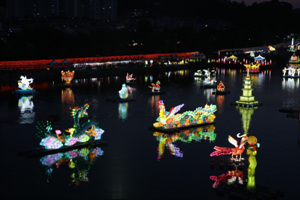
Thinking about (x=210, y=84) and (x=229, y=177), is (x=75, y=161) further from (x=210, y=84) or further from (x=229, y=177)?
(x=210, y=84)

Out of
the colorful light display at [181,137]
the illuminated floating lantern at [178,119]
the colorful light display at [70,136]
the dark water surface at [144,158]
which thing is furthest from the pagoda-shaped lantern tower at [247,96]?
the colorful light display at [70,136]

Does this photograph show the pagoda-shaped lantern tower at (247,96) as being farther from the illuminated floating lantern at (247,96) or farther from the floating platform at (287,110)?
the floating platform at (287,110)

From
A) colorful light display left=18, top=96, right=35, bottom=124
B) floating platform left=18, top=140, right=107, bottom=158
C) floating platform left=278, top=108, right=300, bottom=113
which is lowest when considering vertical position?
floating platform left=18, top=140, right=107, bottom=158

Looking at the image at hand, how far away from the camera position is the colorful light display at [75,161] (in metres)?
23.5

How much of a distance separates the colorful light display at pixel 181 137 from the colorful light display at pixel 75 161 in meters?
4.01

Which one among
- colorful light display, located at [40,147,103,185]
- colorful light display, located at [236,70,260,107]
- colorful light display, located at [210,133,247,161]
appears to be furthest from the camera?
colorful light display, located at [236,70,260,107]

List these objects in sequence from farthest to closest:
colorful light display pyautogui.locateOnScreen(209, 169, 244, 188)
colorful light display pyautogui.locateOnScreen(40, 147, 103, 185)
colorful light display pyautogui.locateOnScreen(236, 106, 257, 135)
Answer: colorful light display pyautogui.locateOnScreen(236, 106, 257, 135) < colorful light display pyautogui.locateOnScreen(40, 147, 103, 185) < colorful light display pyautogui.locateOnScreen(209, 169, 244, 188)

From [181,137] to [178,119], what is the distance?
2.32 meters

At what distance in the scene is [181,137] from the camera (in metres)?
31.4

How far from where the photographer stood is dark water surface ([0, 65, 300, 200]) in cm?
2134

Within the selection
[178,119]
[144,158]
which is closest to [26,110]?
[178,119]

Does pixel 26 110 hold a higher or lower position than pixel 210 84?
lower

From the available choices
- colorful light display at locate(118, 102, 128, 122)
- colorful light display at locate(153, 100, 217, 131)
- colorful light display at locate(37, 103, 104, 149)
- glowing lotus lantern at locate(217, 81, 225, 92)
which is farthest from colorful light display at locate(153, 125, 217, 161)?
glowing lotus lantern at locate(217, 81, 225, 92)

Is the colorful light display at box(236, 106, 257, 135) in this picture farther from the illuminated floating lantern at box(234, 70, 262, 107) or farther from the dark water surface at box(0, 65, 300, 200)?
the illuminated floating lantern at box(234, 70, 262, 107)
